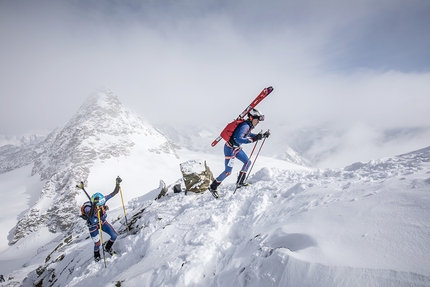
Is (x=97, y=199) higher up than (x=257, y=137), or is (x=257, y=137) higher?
(x=97, y=199)

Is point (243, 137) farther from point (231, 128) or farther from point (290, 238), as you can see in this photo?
point (290, 238)

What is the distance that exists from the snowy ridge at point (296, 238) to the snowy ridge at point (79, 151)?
60.0 meters

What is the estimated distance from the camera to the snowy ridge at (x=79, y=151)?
2272 inches

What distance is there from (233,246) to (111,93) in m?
151

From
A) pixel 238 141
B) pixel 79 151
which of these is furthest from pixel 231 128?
pixel 79 151

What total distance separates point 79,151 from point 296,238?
92573 mm

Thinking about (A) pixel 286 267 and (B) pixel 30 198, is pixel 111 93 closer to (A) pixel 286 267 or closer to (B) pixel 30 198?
(B) pixel 30 198

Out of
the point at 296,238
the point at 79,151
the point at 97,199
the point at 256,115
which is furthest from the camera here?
the point at 79,151

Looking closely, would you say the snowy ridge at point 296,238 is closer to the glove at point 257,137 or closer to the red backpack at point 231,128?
the glove at point 257,137

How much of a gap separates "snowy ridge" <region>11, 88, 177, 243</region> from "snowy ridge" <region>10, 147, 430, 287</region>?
60.0 m

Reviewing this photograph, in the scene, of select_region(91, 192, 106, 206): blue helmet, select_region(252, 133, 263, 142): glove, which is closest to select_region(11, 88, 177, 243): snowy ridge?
select_region(91, 192, 106, 206): blue helmet

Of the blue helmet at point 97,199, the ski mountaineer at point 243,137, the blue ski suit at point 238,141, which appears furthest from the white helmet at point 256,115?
the blue helmet at point 97,199

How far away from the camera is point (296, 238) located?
3887mm

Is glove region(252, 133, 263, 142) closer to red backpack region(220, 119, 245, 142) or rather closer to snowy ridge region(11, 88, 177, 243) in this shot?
red backpack region(220, 119, 245, 142)
